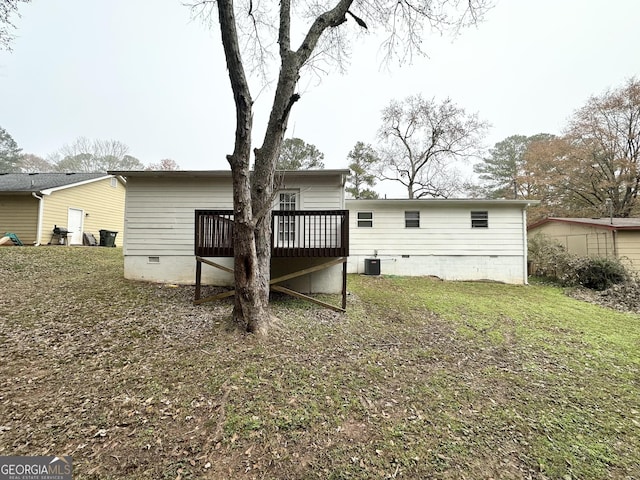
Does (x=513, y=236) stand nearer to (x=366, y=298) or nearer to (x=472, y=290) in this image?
(x=472, y=290)

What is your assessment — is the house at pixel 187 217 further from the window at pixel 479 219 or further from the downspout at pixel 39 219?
the downspout at pixel 39 219

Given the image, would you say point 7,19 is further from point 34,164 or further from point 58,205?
point 34,164

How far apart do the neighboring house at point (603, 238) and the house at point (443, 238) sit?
3.77 m

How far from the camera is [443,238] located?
10492mm

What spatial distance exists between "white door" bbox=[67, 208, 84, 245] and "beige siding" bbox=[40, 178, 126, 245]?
16 cm

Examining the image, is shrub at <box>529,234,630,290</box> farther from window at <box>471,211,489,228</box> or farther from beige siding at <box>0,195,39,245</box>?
beige siding at <box>0,195,39,245</box>

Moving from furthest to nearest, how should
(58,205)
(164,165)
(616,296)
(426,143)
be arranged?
(164,165)
(426,143)
(58,205)
(616,296)

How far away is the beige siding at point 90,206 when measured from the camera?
12.0m

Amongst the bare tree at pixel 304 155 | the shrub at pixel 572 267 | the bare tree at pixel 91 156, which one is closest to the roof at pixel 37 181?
the bare tree at pixel 304 155

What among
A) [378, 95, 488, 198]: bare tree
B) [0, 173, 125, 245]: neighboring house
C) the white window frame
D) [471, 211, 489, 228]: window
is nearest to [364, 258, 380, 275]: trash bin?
the white window frame

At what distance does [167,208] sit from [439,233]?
9554 mm

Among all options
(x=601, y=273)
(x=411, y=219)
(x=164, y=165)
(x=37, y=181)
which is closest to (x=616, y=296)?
(x=601, y=273)

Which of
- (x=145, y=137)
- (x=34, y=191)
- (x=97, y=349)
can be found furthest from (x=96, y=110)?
(x=97, y=349)

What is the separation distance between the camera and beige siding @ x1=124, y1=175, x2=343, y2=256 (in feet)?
24.6
